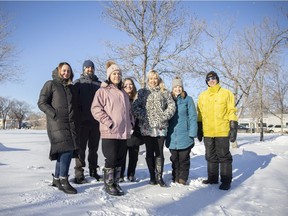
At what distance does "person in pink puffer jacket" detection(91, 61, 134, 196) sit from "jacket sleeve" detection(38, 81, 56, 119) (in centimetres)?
58

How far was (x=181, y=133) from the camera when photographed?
4.71 m

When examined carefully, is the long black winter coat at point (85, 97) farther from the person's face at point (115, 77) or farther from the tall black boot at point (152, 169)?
the tall black boot at point (152, 169)

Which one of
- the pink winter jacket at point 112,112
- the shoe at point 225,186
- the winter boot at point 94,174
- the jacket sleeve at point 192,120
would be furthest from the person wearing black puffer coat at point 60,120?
the shoe at point 225,186

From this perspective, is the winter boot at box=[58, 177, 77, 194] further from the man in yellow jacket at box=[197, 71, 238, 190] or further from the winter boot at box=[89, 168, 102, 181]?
the man in yellow jacket at box=[197, 71, 238, 190]

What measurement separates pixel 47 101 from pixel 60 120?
340 mm

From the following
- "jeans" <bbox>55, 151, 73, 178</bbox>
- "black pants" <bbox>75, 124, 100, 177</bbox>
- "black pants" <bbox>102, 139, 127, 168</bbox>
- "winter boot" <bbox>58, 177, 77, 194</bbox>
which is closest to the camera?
"winter boot" <bbox>58, 177, 77, 194</bbox>

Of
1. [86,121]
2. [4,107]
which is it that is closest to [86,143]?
[86,121]

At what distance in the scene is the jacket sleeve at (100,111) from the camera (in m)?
3.59

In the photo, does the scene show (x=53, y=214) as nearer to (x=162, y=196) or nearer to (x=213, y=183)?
(x=162, y=196)

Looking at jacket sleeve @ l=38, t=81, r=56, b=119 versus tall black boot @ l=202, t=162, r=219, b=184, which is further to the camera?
tall black boot @ l=202, t=162, r=219, b=184

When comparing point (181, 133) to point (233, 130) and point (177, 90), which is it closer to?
point (177, 90)

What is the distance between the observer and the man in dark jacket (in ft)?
14.0

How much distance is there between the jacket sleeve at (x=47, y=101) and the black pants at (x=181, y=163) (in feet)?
8.01

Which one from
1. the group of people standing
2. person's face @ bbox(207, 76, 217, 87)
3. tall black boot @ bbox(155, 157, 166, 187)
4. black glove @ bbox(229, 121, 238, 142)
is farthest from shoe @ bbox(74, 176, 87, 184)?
person's face @ bbox(207, 76, 217, 87)
